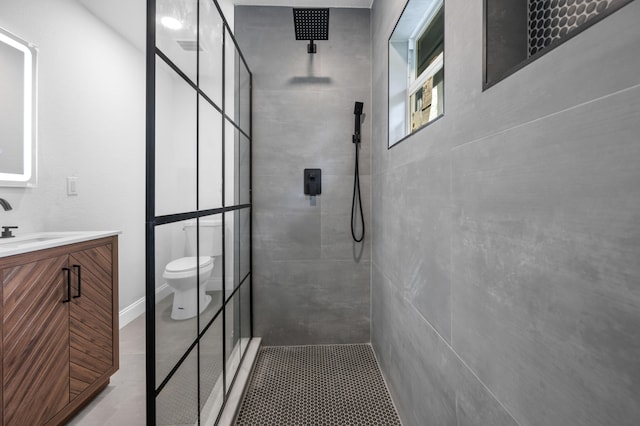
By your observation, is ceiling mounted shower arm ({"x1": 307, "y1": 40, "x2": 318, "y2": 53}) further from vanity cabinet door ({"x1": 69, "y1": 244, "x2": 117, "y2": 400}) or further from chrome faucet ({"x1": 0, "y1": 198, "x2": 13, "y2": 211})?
chrome faucet ({"x1": 0, "y1": 198, "x2": 13, "y2": 211})

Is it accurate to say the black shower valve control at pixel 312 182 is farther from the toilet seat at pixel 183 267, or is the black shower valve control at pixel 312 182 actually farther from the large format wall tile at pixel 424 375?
the toilet seat at pixel 183 267

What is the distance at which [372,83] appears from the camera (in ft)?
6.95

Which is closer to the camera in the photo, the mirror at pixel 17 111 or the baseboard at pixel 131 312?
the mirror at pixel 17 111

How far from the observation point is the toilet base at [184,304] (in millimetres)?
1023

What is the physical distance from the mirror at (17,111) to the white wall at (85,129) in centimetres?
7

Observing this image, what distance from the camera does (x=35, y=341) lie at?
126 cm

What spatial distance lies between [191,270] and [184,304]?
0.45 ft

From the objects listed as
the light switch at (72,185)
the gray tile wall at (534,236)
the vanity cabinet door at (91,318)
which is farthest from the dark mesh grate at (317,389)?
the light switch at (72,185)

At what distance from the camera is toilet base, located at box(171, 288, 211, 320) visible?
1.02 meters

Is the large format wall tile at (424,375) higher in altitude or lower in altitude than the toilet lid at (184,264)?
lower

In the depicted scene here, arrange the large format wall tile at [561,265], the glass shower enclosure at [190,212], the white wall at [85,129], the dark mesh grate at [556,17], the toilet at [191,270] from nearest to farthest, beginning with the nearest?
the large format wall tile at [561,265] < the dark mesh grate at [556,17] < the glass shower enclosure at [190,212] < the toilet at [191,270] < the white wall at [85,129]

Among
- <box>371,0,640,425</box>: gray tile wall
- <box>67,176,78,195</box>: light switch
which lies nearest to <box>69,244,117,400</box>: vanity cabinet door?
<box>67,176,78,195</box>: light switch

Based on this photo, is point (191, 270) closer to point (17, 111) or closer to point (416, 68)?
point (416, 68)

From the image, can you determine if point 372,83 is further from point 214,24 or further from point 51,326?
point 51,326
